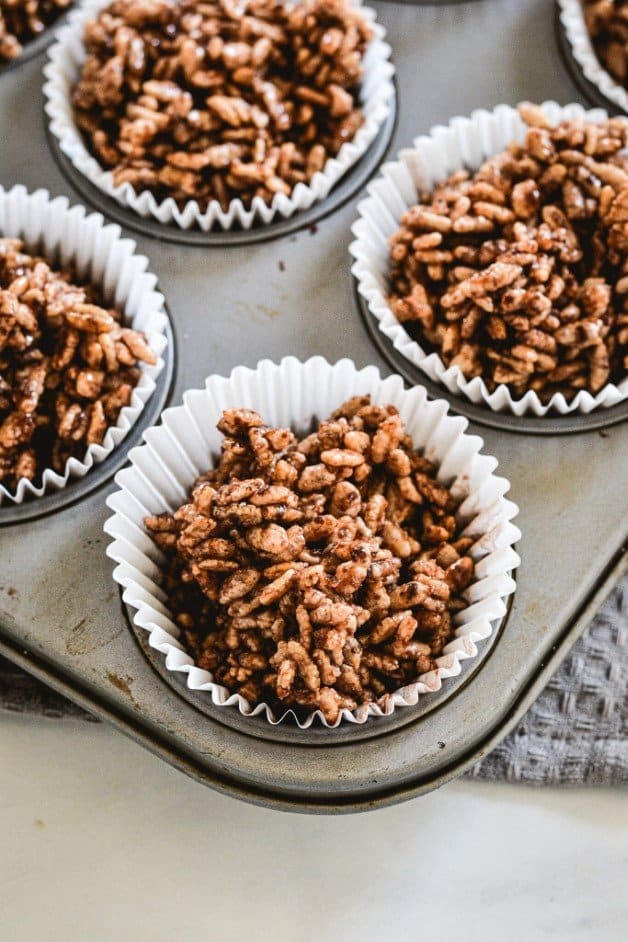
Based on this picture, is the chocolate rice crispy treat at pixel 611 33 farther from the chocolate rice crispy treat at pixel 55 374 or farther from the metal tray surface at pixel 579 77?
the chocolate rice crispy treat at pixel 55 374

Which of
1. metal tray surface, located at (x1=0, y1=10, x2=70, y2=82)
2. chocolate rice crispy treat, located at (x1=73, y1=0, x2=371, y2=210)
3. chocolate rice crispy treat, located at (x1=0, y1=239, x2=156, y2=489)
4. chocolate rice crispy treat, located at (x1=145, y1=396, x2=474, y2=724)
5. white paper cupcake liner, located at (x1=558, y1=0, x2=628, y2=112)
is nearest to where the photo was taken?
chocolate rice crispy treat, located at (x1=145, y1=396, x2=474, y2=724)

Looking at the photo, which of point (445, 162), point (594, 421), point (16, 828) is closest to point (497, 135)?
point (445, 162)

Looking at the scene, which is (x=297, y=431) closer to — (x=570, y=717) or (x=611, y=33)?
(x=570, y=717)

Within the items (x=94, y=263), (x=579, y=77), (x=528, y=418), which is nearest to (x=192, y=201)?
(x=94, y=263)

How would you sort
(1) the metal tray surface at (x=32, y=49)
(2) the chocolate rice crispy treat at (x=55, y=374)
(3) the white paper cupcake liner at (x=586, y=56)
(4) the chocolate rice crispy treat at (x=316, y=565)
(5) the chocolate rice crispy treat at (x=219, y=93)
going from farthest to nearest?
(1) the metal tray surface at (x=32, y=49) → (3) the white paper cupcake liner at (x=586, y=56) → (5) the chocolate rice crispy treat at (x=219, y=93) → (2) the chocolate rice crispy treat at (x=55, y=374) → (4) the chocolate rice crispy treat at (x=316, y=565)

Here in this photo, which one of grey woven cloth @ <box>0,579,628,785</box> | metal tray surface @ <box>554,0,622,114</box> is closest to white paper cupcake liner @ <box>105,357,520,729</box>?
grey woven cloth @ <box>0,579,628,785</box>

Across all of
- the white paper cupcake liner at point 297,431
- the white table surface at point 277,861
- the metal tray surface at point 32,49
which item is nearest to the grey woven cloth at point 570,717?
the white table surface at point 277,861

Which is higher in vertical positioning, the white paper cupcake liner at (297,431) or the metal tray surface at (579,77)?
the metal tray surface at (579,77)

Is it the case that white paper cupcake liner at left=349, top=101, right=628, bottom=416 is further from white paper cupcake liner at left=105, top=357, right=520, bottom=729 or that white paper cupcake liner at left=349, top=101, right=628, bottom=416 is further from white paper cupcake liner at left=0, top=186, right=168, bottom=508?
white paper cupcake liner at left=0, top=186, right=168, bottom=508
